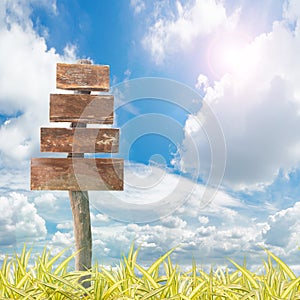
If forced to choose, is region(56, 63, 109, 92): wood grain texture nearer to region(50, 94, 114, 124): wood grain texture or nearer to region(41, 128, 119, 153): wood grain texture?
region(50, 94, 114, 124): wood grain texture

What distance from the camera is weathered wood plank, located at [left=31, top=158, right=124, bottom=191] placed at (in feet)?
16.7

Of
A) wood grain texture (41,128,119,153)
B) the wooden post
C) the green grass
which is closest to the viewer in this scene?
the green grass

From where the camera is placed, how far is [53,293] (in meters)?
3.17

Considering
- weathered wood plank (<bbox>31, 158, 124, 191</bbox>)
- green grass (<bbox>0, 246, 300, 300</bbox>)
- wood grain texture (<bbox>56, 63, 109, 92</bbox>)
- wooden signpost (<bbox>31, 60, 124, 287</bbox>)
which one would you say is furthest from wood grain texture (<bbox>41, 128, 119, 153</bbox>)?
green grass (<bbox>0, 246, 300, 300</bbox>)

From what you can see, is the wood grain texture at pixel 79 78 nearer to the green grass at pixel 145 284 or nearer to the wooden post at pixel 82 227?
the wooden post at pixel 82 227

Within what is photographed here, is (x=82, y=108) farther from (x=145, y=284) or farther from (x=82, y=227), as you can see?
(x=145, y=284)

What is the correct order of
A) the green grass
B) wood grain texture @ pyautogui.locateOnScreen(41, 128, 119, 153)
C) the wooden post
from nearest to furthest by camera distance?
the green grass < the wooden post < wood grain texture @ pyautogui.locateOnScreen(41, 128, 119, 153)

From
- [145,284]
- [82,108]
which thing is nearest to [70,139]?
[82,108]

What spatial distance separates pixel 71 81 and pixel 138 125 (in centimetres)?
99

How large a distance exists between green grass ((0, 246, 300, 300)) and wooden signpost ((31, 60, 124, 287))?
138 cm

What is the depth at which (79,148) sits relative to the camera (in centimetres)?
515

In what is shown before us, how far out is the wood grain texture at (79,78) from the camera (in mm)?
5219

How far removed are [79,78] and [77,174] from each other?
112cm

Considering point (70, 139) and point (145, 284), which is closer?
point (145, 284)
